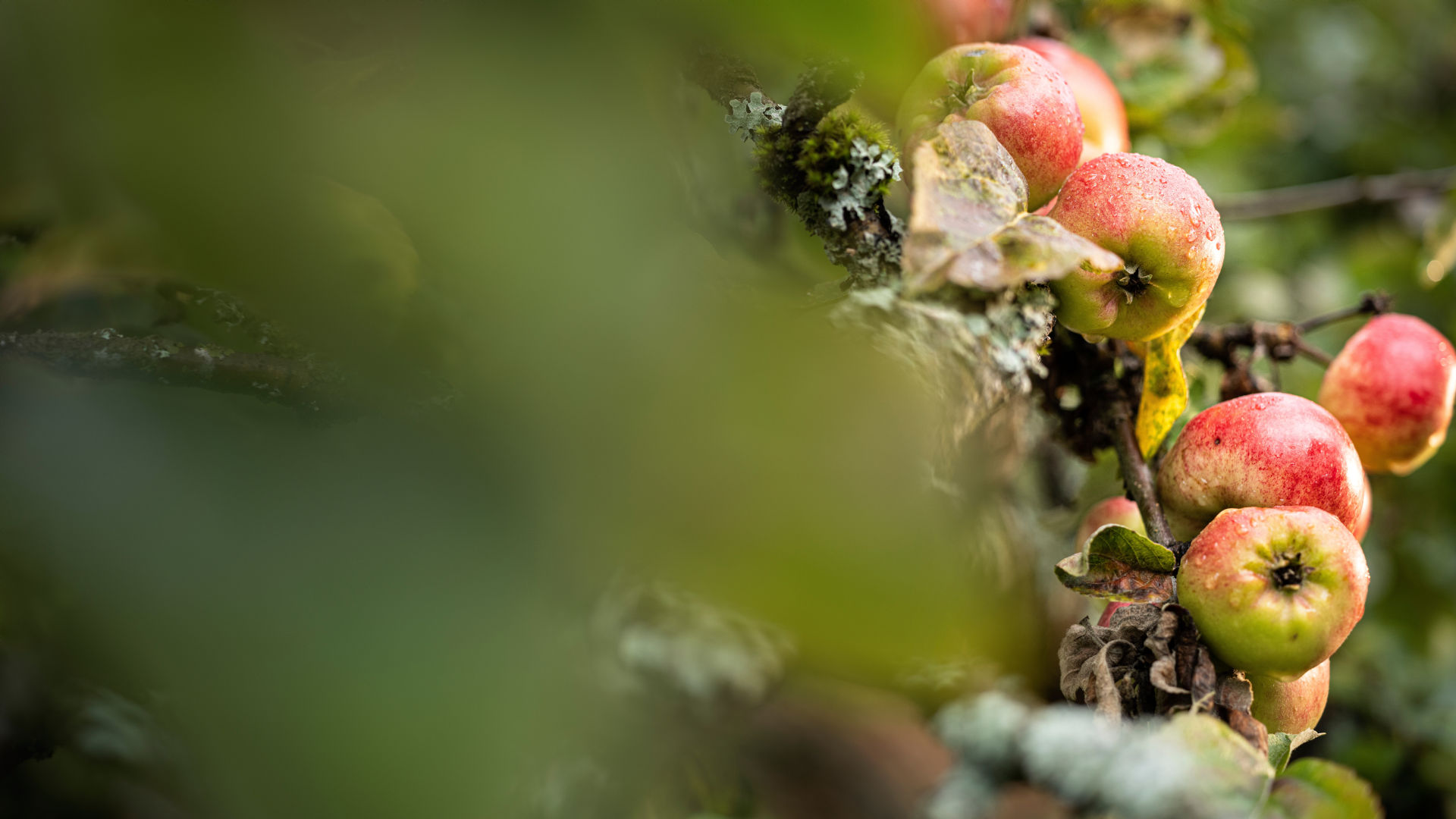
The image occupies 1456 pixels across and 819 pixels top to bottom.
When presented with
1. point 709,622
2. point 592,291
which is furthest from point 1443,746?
point 592,291

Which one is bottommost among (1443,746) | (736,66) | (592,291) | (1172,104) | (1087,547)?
(592,291)

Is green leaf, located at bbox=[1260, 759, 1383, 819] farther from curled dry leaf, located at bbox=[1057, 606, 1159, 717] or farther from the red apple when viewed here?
the red apple

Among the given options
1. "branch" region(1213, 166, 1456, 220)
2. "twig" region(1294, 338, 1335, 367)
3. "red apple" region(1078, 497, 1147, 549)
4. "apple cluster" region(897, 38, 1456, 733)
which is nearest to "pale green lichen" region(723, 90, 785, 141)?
"apple cluster" region(897, 38, 1456, 733)

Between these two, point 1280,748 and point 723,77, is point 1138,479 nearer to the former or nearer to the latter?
point 1280,748

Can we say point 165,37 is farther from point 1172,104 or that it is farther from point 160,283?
point 1172,104

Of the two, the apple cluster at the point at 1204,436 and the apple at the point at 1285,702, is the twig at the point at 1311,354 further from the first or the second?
the apple at the point at 1285,702

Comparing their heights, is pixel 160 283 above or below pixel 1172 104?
below
